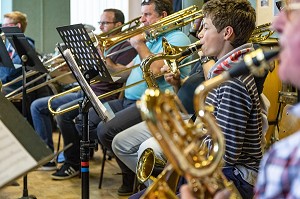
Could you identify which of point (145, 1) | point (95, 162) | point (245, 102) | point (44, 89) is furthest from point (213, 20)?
point (44, 89)

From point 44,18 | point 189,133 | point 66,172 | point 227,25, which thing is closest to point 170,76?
point 227,25

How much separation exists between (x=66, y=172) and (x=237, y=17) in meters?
2.28

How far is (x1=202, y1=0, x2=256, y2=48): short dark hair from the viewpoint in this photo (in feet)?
8.37

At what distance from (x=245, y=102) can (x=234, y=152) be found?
0.20 meters

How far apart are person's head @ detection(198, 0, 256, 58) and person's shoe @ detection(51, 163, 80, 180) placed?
2095mm

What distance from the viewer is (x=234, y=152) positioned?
7.27ft

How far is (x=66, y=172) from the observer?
438 centimetres

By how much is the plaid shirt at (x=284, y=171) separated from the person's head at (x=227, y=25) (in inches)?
59.6

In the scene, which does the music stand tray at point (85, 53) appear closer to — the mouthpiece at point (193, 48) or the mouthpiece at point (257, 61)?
the mouthpiece at point (193, 48)

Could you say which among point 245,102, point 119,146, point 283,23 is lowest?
point 119,146

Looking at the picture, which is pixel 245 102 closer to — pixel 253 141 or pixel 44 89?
pixel 253 141

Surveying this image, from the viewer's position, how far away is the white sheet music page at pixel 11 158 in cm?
150

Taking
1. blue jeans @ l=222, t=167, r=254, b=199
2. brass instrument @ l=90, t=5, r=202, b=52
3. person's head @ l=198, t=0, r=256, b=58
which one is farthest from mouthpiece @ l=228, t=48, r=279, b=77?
brass instrument @ l=90, t=5, r=202, b=52

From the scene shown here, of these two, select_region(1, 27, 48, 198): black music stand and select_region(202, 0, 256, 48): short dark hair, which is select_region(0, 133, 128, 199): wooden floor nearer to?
select_region(1, 27, 48, 198): black music stand
